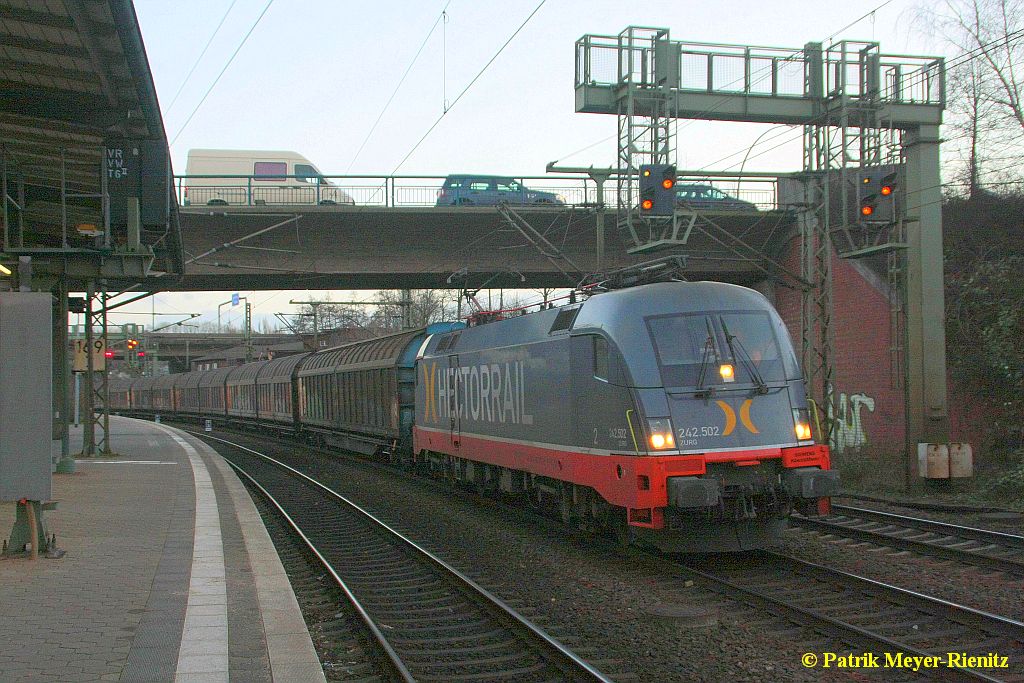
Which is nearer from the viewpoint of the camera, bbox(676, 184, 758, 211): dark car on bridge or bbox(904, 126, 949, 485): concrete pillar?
bbox(904, 126, 949, 485): concrete pillar

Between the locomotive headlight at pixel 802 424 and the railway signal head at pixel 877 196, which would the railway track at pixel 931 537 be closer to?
the locomotive headlight at pixel 802 424

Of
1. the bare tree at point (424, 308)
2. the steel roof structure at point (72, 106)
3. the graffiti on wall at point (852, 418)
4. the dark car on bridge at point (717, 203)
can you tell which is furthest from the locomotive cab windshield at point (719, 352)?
the bare tree at point (424, 308)

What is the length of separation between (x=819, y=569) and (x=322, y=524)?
25.5 feet

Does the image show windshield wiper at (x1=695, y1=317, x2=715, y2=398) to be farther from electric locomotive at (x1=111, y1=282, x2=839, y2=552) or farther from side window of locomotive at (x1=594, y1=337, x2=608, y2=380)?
side window of locomotive at (x1=594, y1=337, x2=608, y2=380)

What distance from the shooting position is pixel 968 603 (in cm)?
786

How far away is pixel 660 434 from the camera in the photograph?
30.1 ft

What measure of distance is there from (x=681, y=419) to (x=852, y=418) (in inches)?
595

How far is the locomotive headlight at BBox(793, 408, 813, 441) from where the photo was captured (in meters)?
9.62

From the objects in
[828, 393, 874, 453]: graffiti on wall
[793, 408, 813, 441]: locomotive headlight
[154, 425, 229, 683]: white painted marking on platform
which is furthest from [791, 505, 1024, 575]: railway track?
[828, 393, 874, 453]: graffiti on wall

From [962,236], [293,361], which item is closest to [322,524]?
[962,236]

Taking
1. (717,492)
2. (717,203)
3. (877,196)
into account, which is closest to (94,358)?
(717,203)

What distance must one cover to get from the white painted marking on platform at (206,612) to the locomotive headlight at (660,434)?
4198mm

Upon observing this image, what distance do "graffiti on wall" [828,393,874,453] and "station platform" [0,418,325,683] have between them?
14.7m

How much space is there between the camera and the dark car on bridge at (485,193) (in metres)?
26.4
